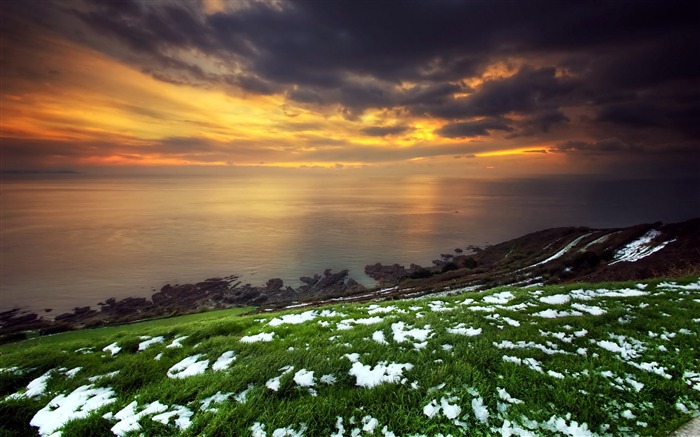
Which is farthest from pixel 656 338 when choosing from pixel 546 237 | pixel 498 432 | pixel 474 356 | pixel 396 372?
pixel 546 237

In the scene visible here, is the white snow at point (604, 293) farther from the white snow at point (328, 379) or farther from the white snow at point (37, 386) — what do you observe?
the white snow at point (37, 386)

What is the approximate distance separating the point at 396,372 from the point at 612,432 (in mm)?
3977

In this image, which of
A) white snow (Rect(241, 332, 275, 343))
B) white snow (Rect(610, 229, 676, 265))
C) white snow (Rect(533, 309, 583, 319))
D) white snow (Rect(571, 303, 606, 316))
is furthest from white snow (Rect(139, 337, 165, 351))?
white snow (Rect(610, 229, 676, 265))

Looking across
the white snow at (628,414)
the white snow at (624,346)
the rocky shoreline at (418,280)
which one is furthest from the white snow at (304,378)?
the rocky shoreline at (418,280)

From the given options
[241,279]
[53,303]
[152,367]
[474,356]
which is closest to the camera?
[474,356]

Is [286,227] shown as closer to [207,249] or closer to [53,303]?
[207,249]

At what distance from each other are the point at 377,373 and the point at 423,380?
109 centimetres

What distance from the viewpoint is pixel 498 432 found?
4965mm

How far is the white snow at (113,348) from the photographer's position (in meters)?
10.3

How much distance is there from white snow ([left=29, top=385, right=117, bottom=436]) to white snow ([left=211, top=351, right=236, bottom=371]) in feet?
7.18

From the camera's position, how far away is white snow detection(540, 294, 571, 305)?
12.6 metres

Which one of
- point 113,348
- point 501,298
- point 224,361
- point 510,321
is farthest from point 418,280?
point 224,361

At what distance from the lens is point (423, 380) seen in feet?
20.8

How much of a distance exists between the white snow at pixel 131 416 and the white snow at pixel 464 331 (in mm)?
8110
